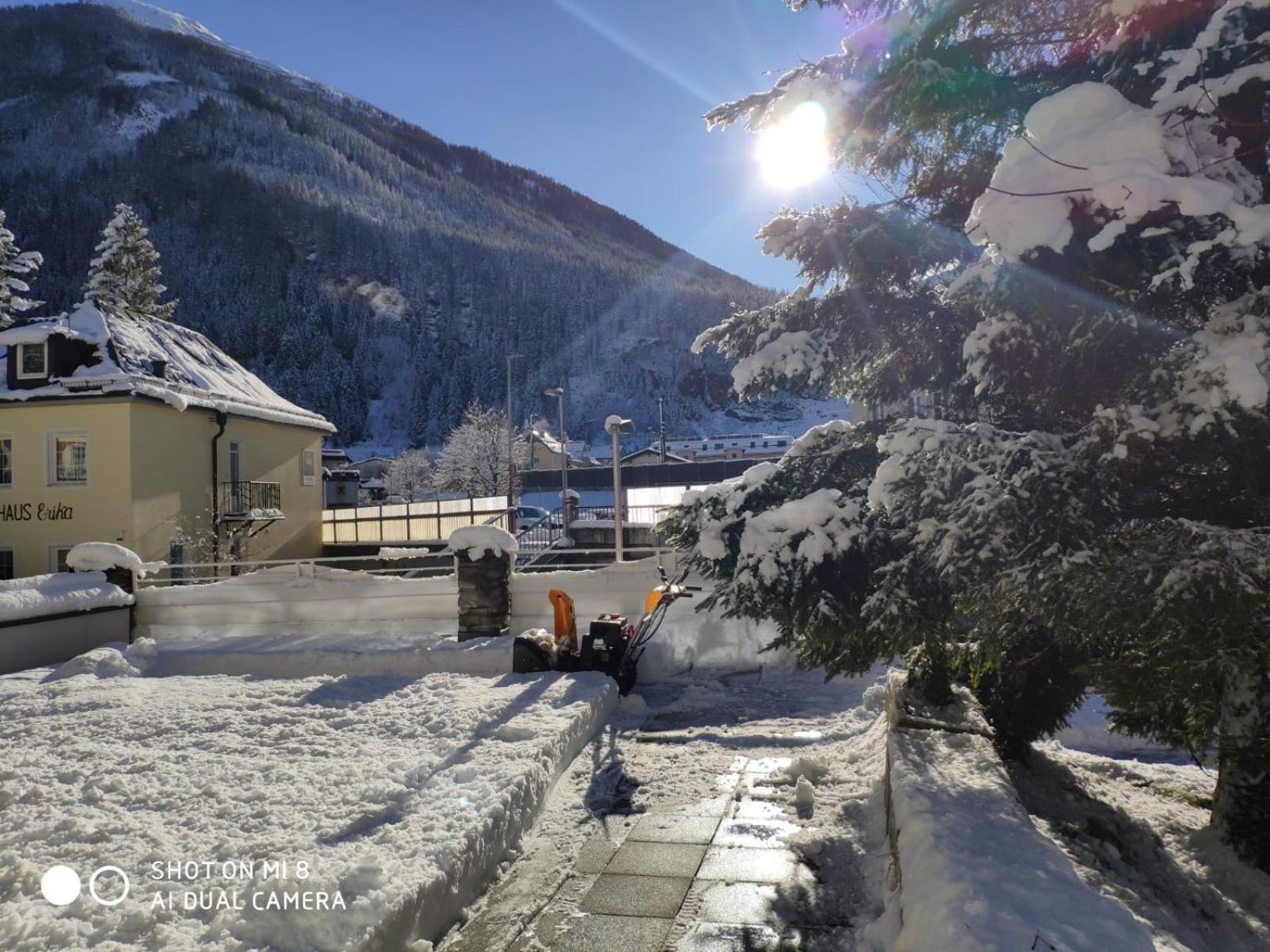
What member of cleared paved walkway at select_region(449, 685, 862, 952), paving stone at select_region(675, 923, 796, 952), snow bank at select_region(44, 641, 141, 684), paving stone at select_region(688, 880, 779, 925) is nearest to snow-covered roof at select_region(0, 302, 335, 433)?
snow bank at select_region(44, 641, 141, 684)

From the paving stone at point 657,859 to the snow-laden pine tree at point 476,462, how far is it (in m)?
49.7

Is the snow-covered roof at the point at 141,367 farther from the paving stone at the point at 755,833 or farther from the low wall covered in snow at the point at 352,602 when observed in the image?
the paving stone at the point at 755,833

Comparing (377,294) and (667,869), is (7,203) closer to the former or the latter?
(377,294)

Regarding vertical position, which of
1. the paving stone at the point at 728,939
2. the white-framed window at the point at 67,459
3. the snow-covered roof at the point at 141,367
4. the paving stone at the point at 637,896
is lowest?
the paving stone at the point at 637,896

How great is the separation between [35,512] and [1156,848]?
22.5 metres

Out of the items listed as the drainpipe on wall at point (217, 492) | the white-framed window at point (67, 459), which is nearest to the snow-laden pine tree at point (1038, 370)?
the drainpipe on wall at point (217, 492)

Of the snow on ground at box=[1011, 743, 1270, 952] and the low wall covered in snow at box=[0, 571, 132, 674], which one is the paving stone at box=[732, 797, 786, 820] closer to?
the snow on ground at box=[1011, 743, 1270, 952]

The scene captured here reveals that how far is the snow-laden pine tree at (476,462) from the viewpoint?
56.3 metres

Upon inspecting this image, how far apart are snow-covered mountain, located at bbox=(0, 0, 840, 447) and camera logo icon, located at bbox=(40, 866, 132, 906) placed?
10248 centimetres

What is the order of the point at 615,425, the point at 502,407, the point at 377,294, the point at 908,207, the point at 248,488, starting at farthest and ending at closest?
the point at 377,294 → the point at 502,407 → the point at 248,488 → the point at 615,425 → the point at 908,207

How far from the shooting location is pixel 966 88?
181 inches

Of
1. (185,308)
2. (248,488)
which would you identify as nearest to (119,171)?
(185,308)

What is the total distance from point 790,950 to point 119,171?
7308 inches

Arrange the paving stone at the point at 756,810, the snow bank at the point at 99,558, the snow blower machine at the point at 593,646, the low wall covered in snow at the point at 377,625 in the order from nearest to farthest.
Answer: the paving stone at the point at 756,810, the snow blower machine at the point at 593,646, the low wall covered in snow at the point at 377,625, the snow bank at the point at 99,558
